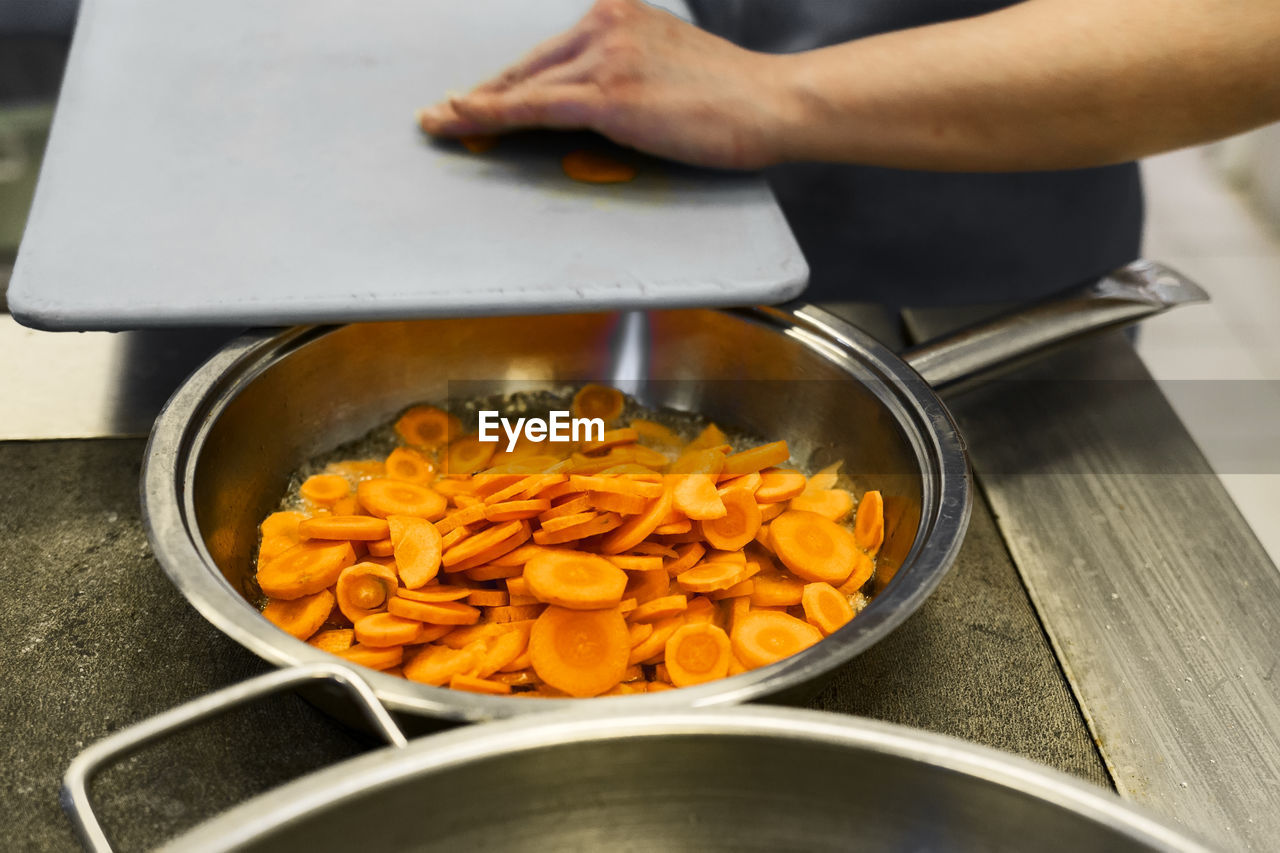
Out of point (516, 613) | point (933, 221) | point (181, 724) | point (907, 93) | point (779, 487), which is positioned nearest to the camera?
A: point (181, 724)

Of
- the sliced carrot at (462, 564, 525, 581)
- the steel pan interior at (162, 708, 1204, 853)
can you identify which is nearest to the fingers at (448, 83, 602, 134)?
the sliced carrot at (462, 564, 525, 581)

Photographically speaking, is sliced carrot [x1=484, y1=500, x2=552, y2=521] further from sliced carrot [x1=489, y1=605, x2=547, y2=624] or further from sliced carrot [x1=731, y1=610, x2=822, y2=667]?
sliced carrot [x1=731, y1=610, x2=822, y2=667]

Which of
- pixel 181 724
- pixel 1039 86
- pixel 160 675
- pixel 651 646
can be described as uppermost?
pixel 1039 86

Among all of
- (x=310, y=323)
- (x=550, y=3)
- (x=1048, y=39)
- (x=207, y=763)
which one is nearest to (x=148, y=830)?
(x=207, y=763)

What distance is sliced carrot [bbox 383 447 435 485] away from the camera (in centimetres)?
100

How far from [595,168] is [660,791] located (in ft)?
2.45

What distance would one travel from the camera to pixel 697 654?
0.80 metres

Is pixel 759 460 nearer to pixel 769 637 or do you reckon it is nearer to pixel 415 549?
pixel 769 637

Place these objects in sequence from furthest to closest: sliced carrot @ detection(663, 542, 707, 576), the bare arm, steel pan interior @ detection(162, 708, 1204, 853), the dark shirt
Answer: the dark shirt, the bare arm, sliced carrot @ detection(663, 542, 707, 576), steel pan interior @ detection(162, 708, 1204, 853)

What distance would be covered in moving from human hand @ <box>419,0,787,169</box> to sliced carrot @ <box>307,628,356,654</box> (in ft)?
1.93

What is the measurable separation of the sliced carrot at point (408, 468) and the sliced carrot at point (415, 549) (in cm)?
13

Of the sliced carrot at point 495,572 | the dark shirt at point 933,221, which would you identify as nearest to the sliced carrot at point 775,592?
the sliced carrot at point 495,572

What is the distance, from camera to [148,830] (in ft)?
2.23

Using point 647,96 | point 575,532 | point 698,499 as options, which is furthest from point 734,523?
point 647,96
